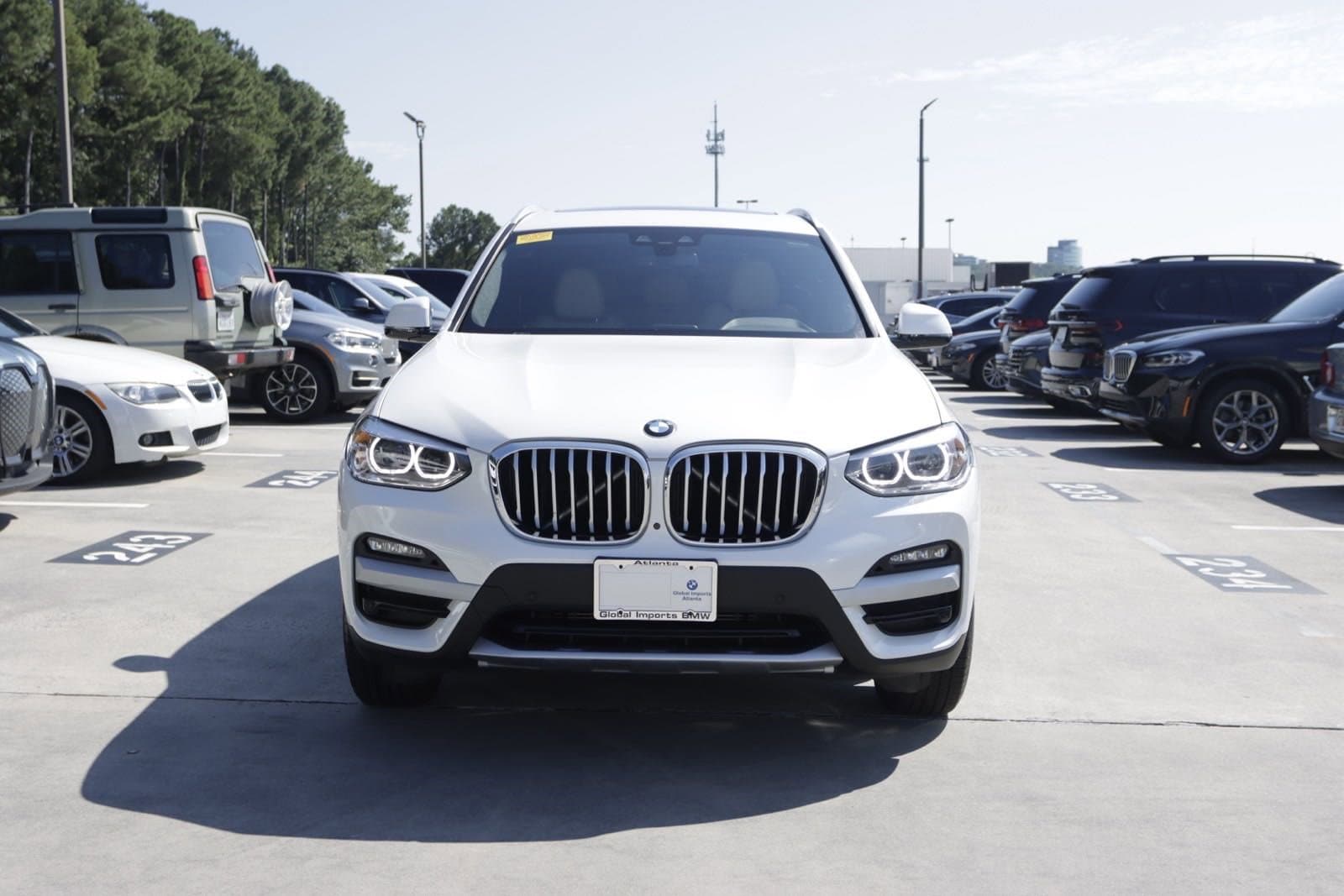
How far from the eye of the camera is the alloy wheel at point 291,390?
15.5m

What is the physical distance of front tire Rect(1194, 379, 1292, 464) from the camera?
1291 centimetres

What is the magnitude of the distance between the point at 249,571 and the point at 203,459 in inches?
199

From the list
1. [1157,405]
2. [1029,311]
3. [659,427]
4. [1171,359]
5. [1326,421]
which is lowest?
[1157,405]

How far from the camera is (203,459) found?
12016mm

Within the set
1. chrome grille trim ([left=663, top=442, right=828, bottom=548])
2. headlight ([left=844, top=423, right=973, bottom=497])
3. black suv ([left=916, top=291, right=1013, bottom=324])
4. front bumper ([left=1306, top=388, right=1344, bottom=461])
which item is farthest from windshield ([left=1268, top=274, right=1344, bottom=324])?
black suv ([left=916, top=291, right=1013, bottom=324])

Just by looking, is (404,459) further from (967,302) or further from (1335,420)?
(967,302)

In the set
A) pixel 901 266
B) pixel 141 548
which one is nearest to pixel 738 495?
pixel 141 548

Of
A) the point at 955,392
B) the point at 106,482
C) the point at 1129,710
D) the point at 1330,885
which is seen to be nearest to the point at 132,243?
the point at 106,482

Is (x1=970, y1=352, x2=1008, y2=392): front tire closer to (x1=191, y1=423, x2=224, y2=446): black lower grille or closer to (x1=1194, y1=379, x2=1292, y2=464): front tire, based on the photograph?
(x1=1194, y1=379, x2=1292, y2=464): front tire

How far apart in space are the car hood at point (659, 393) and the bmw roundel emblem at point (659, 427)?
17 mm

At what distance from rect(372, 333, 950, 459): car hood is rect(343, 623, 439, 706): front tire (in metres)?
0.77

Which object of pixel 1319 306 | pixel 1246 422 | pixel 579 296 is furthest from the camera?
pixel 1319 306

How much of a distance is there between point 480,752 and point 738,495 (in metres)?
1.15

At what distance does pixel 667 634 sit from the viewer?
13.7 ft
